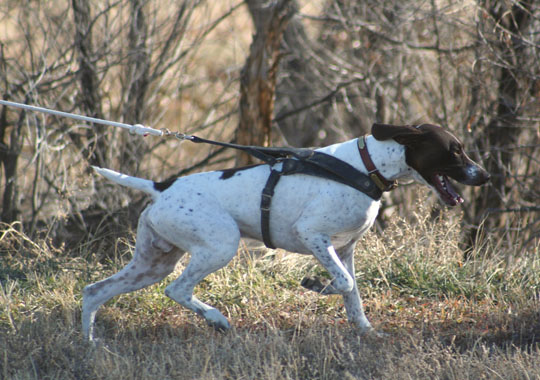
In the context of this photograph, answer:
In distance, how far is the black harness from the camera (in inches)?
169

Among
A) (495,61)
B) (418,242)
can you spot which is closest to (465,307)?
(418,242)

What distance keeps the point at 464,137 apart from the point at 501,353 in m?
4.64

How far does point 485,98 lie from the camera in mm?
7766

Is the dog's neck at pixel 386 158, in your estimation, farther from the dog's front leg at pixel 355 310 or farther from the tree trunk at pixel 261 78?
the tree trunk at pixel 261 78

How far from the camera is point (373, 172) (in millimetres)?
4312

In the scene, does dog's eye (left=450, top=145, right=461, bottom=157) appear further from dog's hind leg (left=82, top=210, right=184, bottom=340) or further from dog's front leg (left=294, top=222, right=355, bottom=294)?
dog's hind leg (left=82, top=210, right=184, bottom=340)

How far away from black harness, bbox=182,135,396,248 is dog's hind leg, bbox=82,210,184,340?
2.26 ft

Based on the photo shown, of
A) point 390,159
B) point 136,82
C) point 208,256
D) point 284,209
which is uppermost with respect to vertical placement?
point 390,159

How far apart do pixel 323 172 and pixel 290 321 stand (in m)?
1.14

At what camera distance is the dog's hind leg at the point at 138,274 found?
4508 mm

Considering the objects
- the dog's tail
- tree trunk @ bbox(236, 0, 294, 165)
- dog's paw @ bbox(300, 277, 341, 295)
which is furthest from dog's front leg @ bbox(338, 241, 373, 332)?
tree trunk @ bbox(236, 0, 294, 165)

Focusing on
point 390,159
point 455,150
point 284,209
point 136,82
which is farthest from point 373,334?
point 136,82

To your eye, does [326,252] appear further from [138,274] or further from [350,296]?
[138,274]

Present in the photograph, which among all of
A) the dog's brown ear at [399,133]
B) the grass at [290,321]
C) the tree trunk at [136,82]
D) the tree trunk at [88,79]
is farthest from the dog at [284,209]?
the tree trunk at [136,82]
